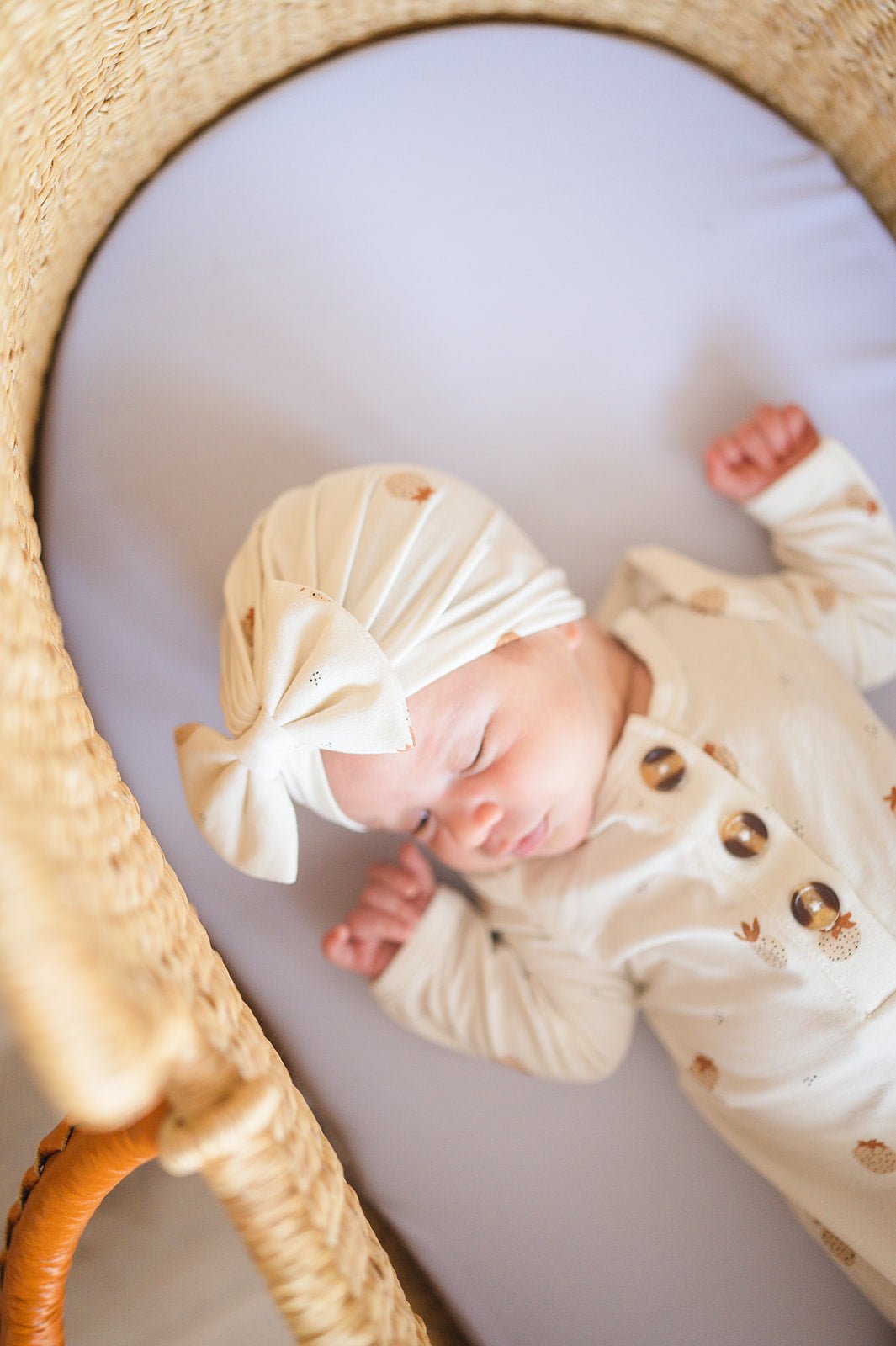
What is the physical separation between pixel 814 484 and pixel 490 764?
0.54 metres

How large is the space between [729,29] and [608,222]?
0.92 feet

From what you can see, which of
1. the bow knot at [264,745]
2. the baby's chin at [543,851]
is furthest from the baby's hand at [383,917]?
the bow knot at [264,745]

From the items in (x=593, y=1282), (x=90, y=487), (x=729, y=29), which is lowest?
(x=593, y=1282)

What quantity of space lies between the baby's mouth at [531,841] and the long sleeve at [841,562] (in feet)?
1.30

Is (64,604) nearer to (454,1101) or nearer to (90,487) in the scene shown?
(90,487)

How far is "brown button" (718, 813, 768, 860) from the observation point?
972 millimetres

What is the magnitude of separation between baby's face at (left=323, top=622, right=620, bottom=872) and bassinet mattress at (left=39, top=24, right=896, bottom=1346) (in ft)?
0.77

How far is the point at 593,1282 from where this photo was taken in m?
1.07

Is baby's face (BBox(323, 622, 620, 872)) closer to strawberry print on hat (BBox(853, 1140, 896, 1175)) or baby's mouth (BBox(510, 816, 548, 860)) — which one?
baby's mouth (BBox(510, 816, 548, 860))

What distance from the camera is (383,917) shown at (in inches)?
43.6

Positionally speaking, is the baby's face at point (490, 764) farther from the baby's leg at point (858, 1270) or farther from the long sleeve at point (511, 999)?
the baby's leg at point (858, 1270)

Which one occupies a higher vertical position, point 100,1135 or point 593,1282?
point 100,1135

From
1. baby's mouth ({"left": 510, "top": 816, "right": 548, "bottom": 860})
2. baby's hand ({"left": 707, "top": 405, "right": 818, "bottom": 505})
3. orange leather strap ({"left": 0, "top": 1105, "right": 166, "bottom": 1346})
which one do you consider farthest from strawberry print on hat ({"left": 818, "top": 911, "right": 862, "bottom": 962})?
orange leather strap ({"left": 0, "top": 1105, "right": 166, "bottom": 1346})

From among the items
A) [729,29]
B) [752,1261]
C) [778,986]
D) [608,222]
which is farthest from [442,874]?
[729,29]
